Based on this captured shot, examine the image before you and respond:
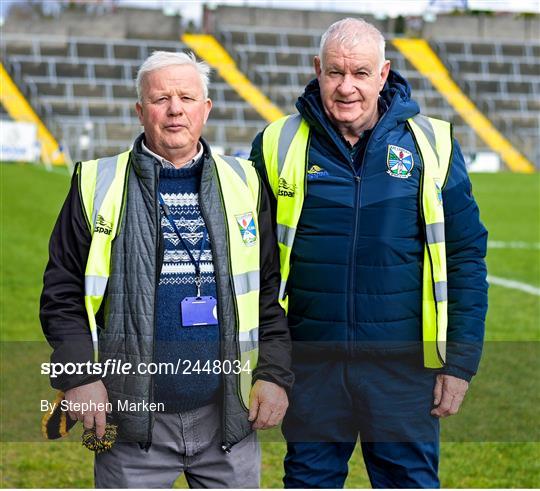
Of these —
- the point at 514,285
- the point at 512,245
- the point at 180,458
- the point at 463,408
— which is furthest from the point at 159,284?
the point at 512,245

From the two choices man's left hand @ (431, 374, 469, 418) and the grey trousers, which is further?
man's left hand @ (431, 374, 469, 418)

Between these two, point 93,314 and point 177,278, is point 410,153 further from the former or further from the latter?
point 93,314

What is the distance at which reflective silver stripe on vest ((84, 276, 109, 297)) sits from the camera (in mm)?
2916

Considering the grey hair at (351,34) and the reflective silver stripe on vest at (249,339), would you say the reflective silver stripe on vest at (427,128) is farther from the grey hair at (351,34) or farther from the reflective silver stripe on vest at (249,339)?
the reflective silver stripe on vest at (249,339)

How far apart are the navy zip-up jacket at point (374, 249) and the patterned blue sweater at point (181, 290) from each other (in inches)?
17.7

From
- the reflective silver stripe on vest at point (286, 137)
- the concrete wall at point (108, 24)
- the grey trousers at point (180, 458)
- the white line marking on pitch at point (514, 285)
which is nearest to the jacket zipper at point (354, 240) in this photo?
the reflective silver stripe on vest at point (286, 137)

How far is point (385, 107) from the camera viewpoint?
3400 mm

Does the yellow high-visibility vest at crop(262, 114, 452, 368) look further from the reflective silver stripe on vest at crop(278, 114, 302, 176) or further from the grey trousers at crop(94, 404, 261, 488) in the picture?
the grey trousers at crop(94, 404, 261, 488)

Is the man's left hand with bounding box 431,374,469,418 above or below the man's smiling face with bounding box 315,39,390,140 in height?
below

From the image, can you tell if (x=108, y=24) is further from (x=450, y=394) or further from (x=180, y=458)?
(x=180, y=458)

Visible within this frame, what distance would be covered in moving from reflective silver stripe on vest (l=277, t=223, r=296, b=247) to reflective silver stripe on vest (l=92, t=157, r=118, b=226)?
1.95 ft

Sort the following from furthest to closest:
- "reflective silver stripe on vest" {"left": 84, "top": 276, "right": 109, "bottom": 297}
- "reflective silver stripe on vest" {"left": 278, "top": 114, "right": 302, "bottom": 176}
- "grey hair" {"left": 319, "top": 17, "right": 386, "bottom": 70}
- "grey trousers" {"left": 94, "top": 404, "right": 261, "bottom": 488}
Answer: "reflective silver stripe on vest" {"left": 278, "top": 114, "right": 302, "bottom": 176} → "grey hair" {"left": 319, "top": 17, "right": 386, "bottom": 70} → "grey trousers" {"left": 94, "top": 404, "right": 261, "bottom": 488} → "reflective silver stripe on vest" {"left": 84, "top": 276, "right": 109, "bottom": 297}

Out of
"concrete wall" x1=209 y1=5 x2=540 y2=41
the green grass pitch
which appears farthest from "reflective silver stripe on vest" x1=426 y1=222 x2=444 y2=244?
"concrete wall" x1=209 y1=5 x2=540 y2=41

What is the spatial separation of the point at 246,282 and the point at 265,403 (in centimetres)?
37
